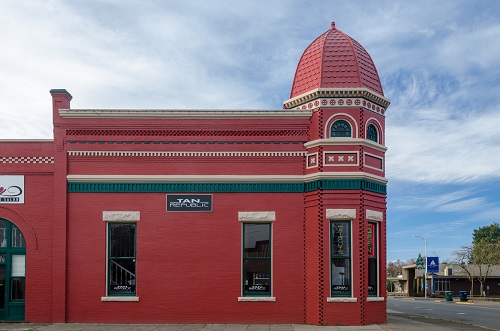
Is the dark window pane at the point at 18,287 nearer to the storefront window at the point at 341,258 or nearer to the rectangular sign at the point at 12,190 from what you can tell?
the rectangular sign at the point at 12,190

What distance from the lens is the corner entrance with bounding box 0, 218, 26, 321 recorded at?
803 inches

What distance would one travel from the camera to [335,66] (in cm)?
2077

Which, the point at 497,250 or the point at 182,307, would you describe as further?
the point at 497,250

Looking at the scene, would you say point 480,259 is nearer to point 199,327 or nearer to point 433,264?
point 433,264

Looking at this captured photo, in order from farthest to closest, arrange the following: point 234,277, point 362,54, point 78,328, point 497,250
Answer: point 497,250
point 362,54
point 234,277
point 78,328

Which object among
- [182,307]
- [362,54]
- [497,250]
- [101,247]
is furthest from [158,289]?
[497,250]

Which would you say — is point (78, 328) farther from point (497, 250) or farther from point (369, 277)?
point (497, 250)

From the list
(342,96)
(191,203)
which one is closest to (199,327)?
(191,203)

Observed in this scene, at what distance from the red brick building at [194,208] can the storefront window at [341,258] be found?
0.05 metres

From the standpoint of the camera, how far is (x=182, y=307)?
2008 cm

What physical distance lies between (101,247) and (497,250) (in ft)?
195

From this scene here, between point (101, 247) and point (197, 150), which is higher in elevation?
point (197, 150)

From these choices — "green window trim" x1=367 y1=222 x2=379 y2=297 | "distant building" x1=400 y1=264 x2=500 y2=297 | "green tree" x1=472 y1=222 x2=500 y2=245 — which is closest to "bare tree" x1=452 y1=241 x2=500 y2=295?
"distant building" x1=400 y1=264 x2=500 y2=297

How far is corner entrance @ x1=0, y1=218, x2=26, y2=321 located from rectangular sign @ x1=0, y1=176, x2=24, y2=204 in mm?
818
